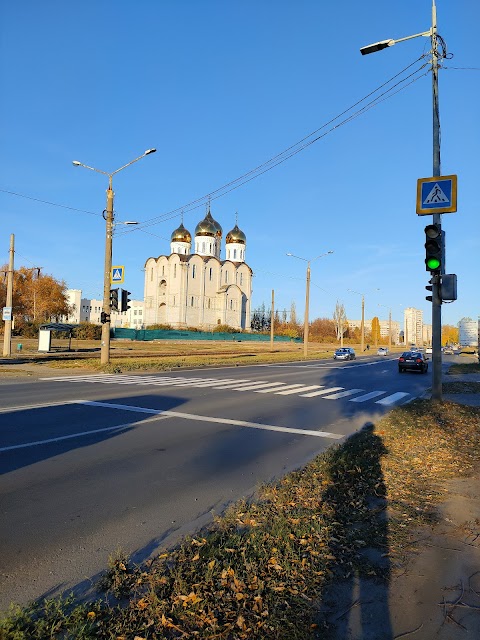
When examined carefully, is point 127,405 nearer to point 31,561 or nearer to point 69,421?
point 69,421

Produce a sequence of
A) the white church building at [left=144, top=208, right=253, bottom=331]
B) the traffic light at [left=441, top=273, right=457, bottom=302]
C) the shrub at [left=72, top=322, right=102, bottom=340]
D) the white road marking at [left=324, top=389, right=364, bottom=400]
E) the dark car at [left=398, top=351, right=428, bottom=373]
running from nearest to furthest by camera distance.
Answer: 1. the traffic light at [left=441, top=273, right=457, bottom=302]
2. the white road marking at [left=324, top=389, right=364, bottom=400]
3. the dark car at [left=398, top=351, right=428, bottom=373]
4. the shrub at [left=72, top=322, right=102, bottom=340]
5. the white church building at [left=144, top=208, right=253, bottom=331]

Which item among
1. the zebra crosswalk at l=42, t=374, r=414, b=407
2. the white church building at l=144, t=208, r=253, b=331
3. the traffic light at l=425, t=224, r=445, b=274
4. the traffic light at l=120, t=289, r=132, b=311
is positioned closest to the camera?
the traffic light at l=425, t=224, r=445, b=274

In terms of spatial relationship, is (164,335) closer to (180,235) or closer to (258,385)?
(180,235)

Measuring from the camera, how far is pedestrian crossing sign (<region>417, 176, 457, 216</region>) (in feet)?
34.9

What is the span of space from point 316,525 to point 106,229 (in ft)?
77.3

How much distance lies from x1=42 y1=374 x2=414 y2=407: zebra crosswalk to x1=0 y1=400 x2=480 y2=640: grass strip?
9.69 m

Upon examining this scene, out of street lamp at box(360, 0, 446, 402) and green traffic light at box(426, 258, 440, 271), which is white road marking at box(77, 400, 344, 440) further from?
green traffic light at box(426, 258, 440, 271)

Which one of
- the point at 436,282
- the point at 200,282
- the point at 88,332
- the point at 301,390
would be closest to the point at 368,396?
the point at 301,390

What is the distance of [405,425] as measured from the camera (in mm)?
9992

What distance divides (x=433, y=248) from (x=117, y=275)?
18.3m

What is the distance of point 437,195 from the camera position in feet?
35.3

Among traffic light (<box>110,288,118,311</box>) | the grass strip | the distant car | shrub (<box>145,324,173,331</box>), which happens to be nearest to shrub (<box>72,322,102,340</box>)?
shrub (<box>145,324,173,331</box>)

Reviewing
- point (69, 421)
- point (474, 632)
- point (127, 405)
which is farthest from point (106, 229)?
point (474, 632)

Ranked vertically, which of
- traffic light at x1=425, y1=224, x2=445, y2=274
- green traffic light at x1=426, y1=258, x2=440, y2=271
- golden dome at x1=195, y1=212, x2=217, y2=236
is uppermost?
golden dome at x1=195, y1=212, x2=217, y2=236
